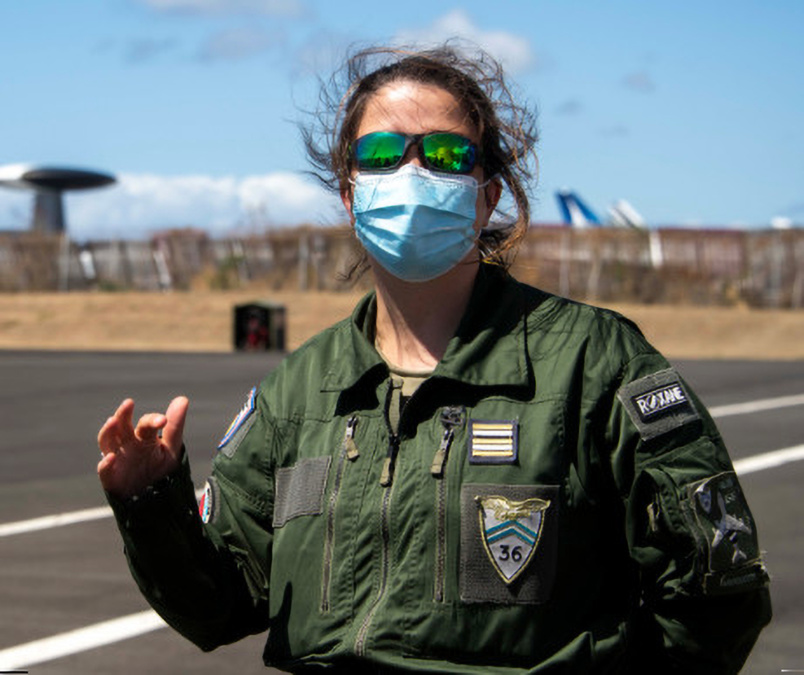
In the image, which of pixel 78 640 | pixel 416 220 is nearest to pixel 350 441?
pixel 416 220

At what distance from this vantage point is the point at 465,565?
3.12 m

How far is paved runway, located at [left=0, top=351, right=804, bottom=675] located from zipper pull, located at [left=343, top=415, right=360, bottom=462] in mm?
3847

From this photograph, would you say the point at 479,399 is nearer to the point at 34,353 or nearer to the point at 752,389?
the point at 752,389

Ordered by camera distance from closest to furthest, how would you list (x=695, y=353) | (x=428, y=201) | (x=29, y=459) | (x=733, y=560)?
(x=733, y=560)
(x=428, y=201)
(x=29, y=459)
(x=695, y=353)

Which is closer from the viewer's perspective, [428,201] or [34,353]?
[428,201]

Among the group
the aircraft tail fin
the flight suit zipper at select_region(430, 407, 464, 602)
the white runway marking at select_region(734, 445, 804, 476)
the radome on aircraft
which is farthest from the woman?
the aircraft tail fin

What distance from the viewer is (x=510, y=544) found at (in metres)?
3.12

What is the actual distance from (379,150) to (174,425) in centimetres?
74

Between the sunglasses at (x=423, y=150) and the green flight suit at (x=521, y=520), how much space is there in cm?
36

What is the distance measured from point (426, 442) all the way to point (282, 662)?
21.9 inches

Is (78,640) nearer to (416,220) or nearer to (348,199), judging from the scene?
(348,199)

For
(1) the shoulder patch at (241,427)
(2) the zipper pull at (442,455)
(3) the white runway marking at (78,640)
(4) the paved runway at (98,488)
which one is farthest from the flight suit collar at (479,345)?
(3) the white runway marking at (78,640)

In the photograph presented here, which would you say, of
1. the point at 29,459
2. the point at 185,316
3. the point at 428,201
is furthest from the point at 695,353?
the point at 428,201

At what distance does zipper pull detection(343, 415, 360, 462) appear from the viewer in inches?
128
